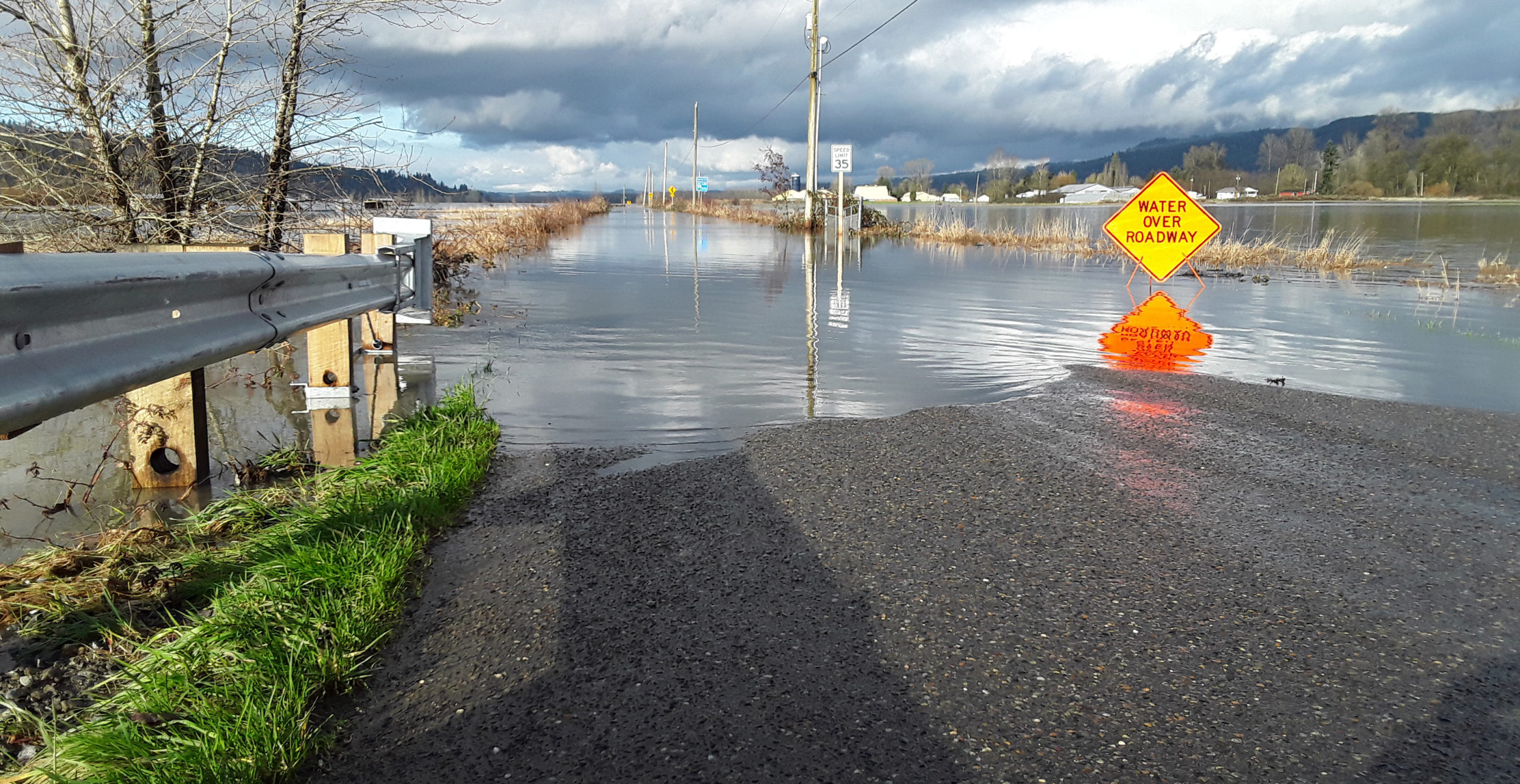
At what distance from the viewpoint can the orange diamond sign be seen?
16281 millimetres

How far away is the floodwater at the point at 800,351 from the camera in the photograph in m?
6.30

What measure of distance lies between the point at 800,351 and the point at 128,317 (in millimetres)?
7354

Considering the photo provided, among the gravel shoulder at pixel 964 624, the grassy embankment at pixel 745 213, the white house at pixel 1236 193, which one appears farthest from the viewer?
the white house at pixel 1236 193

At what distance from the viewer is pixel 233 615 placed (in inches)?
124

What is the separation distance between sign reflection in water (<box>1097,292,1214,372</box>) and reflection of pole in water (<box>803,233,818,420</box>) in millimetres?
2848

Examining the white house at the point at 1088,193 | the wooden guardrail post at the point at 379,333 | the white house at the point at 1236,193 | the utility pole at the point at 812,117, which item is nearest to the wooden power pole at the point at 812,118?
the utility pole at the point at 812,117

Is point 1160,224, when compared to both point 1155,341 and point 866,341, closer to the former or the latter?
point 1155,341

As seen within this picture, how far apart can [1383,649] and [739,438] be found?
382cm

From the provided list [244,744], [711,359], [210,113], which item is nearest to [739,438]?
[711,359]

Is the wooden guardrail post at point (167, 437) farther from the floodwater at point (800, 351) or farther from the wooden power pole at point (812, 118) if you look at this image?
the wooden power pole at point (812, 118)

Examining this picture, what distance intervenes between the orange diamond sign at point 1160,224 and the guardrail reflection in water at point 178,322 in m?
12.8

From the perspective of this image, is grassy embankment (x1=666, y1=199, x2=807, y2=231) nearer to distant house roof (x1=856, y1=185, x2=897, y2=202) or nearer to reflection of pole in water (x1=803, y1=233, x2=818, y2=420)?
reflection of pole in water (x1=803, y1=233, x2=818, y2=420)

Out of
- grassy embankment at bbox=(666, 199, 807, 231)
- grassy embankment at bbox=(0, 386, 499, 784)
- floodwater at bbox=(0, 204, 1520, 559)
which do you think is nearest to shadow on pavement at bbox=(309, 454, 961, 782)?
grassy embankment at bbox=(0, 386, 499, 784)

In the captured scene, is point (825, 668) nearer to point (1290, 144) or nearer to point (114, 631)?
point (114, 631)
